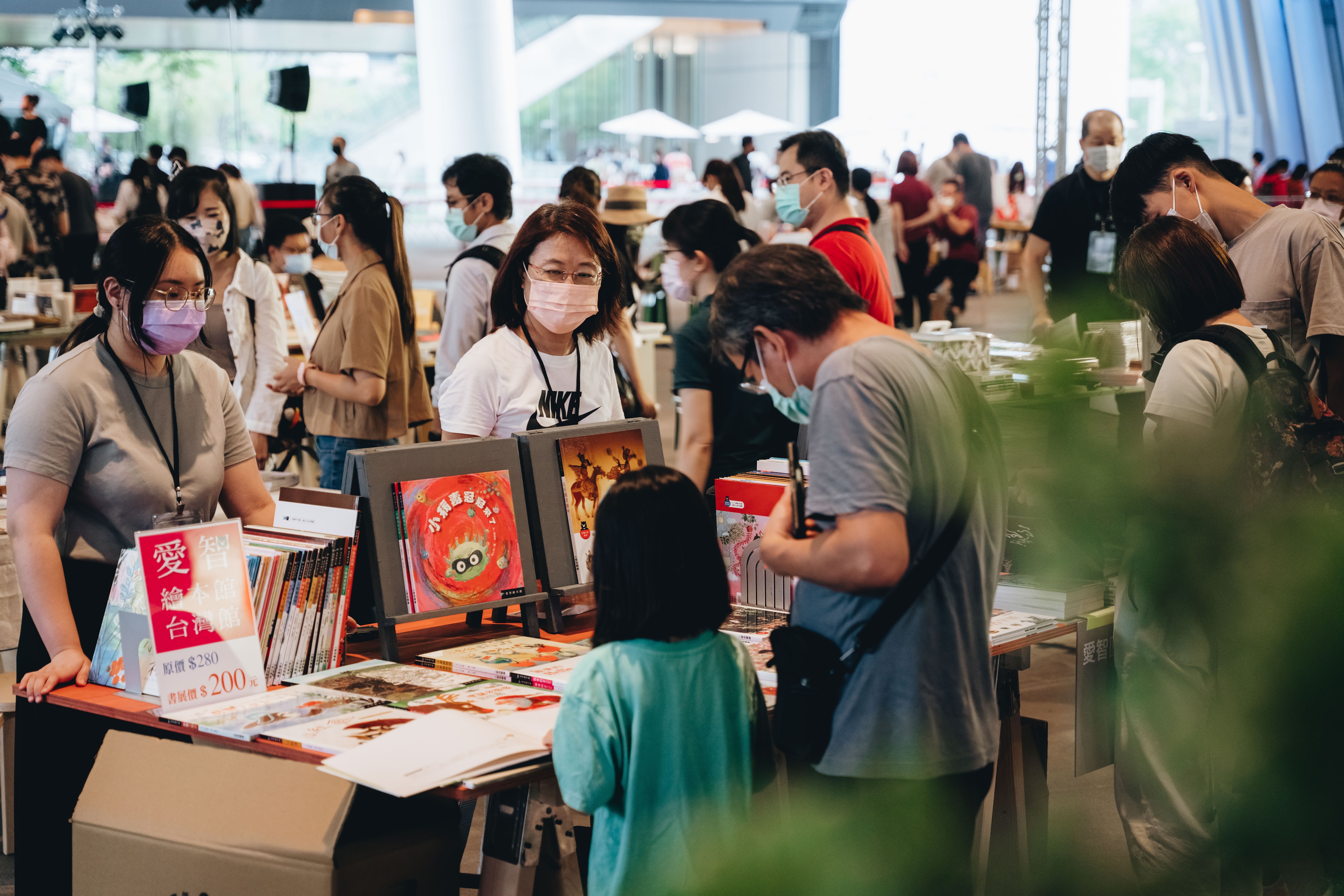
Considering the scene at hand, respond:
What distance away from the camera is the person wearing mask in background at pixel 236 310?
13.4ft

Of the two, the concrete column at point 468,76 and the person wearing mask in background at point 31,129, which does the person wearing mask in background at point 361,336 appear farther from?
the concrete column at point 468,76

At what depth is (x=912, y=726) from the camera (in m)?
1.56

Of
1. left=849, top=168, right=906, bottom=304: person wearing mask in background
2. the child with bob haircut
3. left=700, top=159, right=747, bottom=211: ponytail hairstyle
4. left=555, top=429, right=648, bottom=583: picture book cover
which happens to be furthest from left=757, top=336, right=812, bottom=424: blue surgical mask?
left=849, top=168, right=906, bottom=304: person wearing mask in background

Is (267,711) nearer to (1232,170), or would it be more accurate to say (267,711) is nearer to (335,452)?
(335,452)

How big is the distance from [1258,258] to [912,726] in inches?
79.2

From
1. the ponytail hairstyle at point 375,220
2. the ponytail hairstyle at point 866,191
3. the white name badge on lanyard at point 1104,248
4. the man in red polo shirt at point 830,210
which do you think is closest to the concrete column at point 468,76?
the ponytail hairstyle at point 866,191

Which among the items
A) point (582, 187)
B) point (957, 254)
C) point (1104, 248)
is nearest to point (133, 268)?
point (582, 187)

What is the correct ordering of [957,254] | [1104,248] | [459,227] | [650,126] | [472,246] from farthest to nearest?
[650,126] < [957,254] < [459,227] < [1104,248] < [472,246]

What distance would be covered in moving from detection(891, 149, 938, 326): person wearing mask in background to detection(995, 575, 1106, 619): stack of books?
1052 centimetres

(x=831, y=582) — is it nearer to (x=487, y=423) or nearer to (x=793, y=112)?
(x=487, y=423)

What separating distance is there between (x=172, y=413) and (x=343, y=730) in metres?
Result: 0.72

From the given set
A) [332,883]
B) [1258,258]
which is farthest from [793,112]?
[332,883]

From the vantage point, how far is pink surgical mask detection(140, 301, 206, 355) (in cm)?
218

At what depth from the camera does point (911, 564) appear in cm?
160
